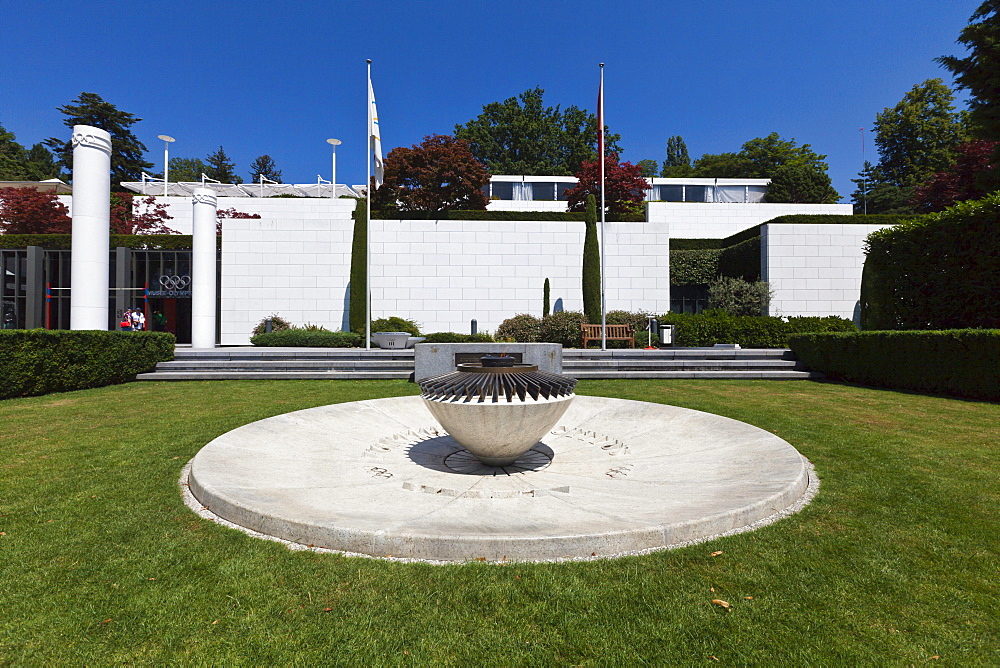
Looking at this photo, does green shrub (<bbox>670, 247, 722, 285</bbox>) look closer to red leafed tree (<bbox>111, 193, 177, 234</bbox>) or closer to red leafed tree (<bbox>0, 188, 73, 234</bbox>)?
red leafed tree (<bbox>111, 193, 177, 234</bbox>)

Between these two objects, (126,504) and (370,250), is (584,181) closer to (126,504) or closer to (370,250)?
(370,250)

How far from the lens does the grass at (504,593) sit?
2287 mm

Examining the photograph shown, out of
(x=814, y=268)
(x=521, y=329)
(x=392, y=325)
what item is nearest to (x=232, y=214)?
(x=392, y=325)

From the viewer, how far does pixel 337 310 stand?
77.8 feet

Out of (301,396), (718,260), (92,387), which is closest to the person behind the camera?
(301,396)

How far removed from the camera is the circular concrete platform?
325 cm

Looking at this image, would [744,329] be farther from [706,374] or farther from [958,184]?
[958,184]

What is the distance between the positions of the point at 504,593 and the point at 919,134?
193 feet

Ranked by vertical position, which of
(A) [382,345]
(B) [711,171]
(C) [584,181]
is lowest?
(A) [382,345]

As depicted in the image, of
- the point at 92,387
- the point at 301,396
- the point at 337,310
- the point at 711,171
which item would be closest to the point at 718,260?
the point at 337,310

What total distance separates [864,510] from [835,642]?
91.6 inches

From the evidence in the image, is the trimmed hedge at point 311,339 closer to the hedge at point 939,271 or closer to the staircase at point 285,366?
the staircase at point 285,366

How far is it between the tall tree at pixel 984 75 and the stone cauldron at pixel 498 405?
2025cm

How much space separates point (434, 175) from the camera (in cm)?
3034
